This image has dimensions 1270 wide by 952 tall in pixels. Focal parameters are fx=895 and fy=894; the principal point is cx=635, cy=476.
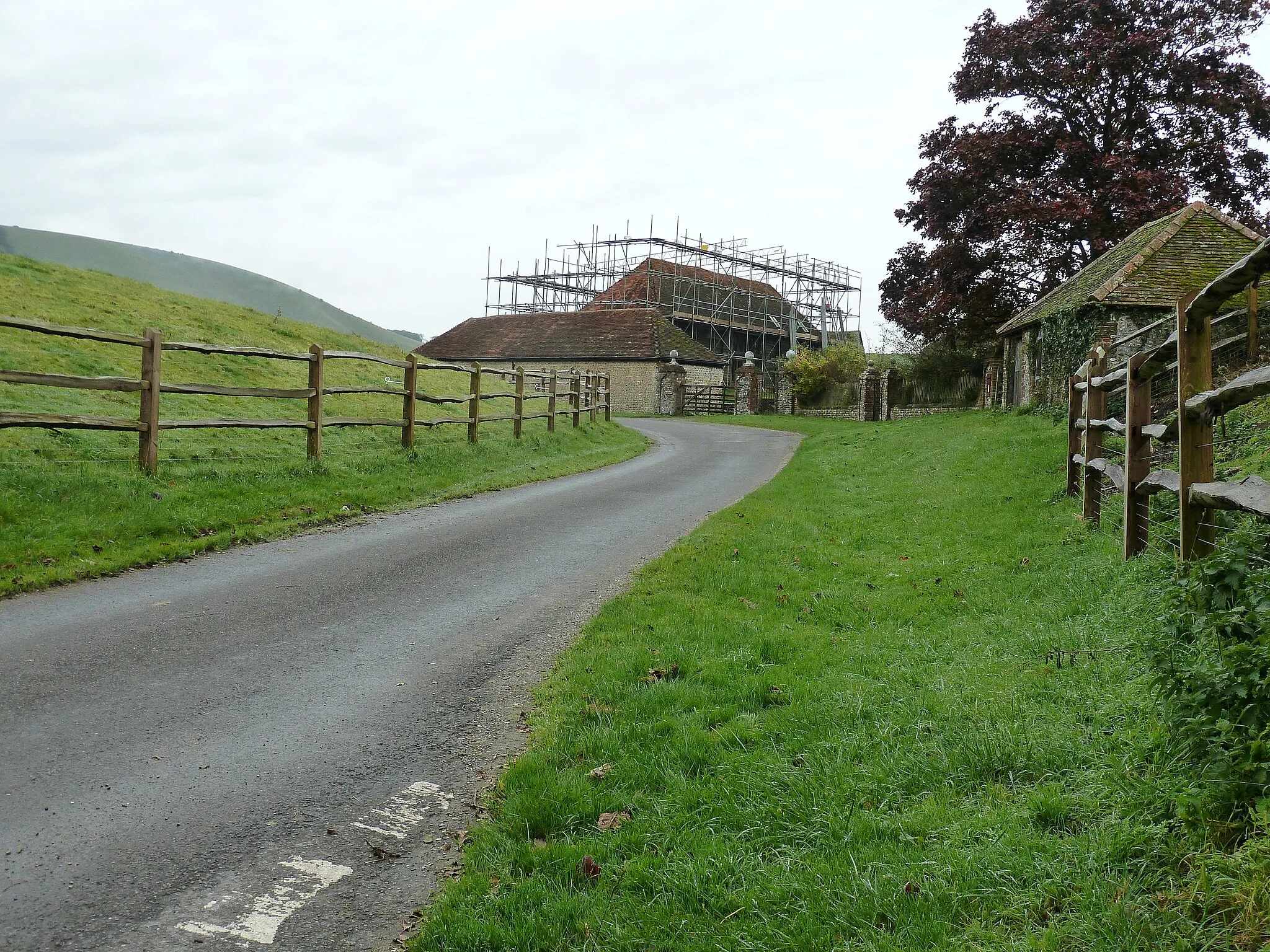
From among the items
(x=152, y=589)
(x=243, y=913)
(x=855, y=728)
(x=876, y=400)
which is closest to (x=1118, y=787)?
(x=855, y=728)

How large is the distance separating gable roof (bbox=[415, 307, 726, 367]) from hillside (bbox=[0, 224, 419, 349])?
129 feet

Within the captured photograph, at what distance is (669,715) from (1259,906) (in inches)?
107

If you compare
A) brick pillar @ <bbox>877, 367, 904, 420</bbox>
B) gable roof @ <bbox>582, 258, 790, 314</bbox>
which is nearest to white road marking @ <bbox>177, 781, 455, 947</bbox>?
brick pillar @ <bbox>877, 367, 904, 420</bbox>

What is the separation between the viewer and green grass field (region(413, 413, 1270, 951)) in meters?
2.67

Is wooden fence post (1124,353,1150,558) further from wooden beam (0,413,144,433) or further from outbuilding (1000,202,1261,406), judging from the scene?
outbuilding (1000,202,1261,406)

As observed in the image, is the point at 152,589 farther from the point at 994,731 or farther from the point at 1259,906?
the point at 1259,906

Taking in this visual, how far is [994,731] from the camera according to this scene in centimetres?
387

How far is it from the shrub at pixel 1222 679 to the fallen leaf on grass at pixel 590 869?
6.32 feet

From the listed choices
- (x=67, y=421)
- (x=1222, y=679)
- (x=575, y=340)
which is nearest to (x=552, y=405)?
(x=67, y=421)

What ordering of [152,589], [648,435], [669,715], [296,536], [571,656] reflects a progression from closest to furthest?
[669,715]
[571,656]
[152,589]
[296,536]
[648,435]

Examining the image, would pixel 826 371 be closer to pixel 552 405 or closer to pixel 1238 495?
pixel 552 405

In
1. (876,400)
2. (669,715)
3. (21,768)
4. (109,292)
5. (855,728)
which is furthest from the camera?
(876,400)

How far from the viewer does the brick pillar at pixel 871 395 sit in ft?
126

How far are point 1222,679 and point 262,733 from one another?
Answer: 4.13m
